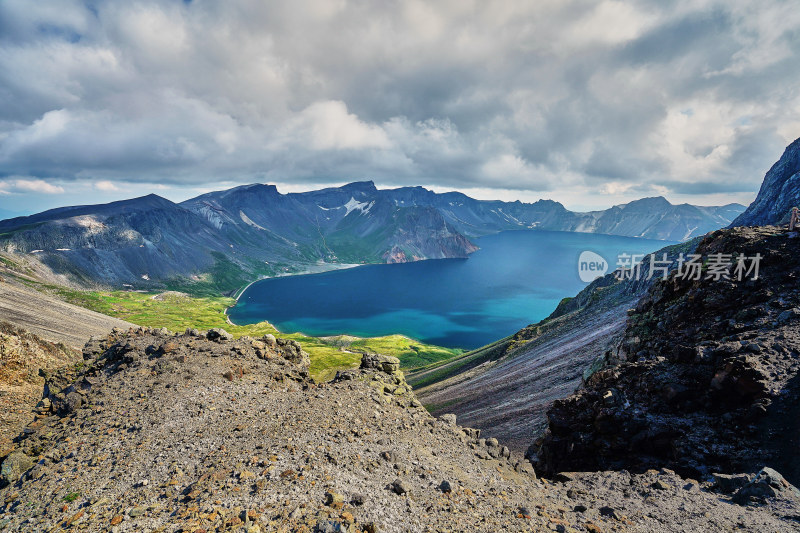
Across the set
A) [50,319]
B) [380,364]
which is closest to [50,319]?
[50,319]

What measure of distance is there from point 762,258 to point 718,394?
43.4 ft

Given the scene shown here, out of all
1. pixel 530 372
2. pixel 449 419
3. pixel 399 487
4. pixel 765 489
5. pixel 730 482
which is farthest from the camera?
pixel 530 372

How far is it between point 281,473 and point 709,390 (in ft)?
78.0

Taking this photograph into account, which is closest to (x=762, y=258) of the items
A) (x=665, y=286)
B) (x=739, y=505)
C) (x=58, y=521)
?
(x=665, y=286)

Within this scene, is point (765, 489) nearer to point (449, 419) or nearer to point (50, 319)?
point (449, 419)

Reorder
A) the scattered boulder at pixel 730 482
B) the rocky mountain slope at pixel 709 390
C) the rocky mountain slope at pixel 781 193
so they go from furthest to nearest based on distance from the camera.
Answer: the rocky mountain slope at pixel 781 193 < the rocky mountain slope at pixel 709 390 < the scattered boulder at pixel 730 482

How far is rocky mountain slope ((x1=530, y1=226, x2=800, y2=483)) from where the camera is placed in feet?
62.0

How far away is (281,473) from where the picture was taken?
1322 centimetres

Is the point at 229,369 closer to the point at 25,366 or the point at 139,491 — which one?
the point at 139,491

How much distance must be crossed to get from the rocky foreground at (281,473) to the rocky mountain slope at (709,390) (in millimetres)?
2671

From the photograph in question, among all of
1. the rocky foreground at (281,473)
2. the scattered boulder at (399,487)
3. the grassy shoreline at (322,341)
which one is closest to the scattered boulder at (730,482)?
the rocky foreground at (281,473)

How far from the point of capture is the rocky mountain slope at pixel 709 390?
18.9m

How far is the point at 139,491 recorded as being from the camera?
42.3 feet

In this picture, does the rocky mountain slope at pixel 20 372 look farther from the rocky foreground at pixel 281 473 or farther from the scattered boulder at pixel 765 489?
the scattered boulder at pixel 765 489
